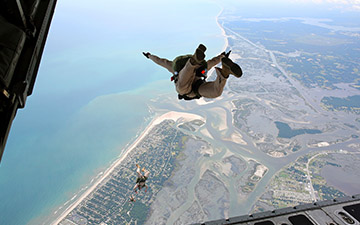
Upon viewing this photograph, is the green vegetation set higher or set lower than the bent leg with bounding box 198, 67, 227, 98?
lower

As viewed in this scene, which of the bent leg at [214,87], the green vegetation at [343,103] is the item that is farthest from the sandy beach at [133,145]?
the green vegetation at [343,103]

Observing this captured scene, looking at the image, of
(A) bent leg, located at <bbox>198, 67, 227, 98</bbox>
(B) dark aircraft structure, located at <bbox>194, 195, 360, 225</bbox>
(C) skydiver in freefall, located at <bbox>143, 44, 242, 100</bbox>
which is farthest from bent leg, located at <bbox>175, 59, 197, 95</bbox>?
(B) dark aircraft structure, located at <bbox>194, 195, 360, 225</bbox>

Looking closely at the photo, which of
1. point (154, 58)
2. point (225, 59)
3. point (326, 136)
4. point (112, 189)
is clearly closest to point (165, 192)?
point (112, 189)

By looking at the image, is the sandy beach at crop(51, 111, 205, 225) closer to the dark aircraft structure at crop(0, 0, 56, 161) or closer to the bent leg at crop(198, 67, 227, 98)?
the bent leg at crop(198, 67, 227, 98)

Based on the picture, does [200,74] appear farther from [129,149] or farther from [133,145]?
[133,145]

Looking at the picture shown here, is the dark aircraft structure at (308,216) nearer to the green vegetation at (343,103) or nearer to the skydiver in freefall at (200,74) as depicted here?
the skydiver in freefall at (200,74)

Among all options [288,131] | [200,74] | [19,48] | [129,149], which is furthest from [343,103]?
[19,48]
